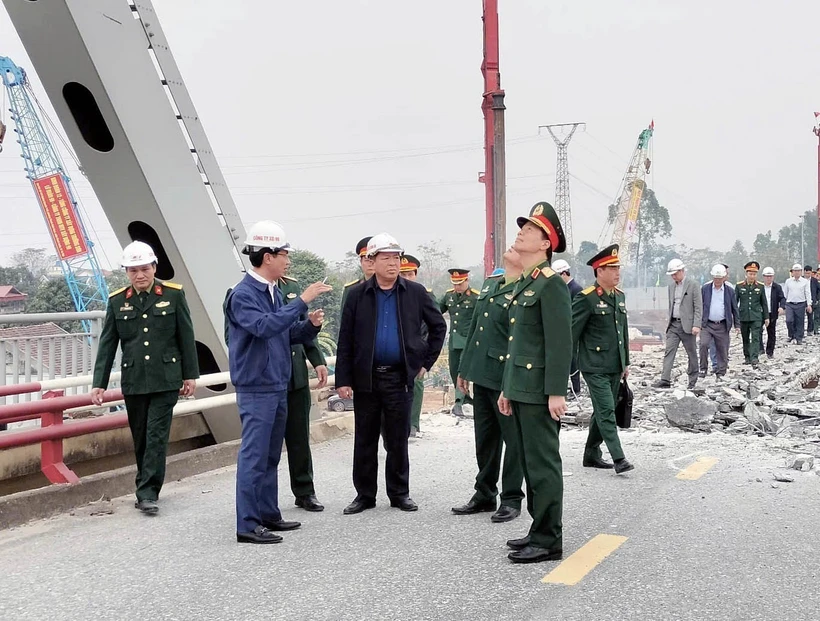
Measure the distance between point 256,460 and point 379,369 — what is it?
4.13 ft

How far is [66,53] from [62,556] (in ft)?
14.9

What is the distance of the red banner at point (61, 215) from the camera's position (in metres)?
33.5

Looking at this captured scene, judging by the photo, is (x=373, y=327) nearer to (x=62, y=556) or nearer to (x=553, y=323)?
(x=553, y=323)

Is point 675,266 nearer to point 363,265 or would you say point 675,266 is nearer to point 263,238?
point 363,265

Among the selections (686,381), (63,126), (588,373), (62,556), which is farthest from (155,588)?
(686,381)

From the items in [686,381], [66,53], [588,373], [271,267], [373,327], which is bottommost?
[686,381]

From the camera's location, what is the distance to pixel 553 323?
495cm

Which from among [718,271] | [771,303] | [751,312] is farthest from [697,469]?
[771,303]

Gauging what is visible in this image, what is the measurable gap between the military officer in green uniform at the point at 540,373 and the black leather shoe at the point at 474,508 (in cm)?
100

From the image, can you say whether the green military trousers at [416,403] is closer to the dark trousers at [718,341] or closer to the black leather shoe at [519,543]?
the black leather shoe at [519,543]

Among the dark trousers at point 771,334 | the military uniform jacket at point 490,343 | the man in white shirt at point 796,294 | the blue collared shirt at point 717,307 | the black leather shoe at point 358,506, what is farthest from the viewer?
the man in white shirt at point 796,294

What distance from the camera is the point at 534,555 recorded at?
477 cm

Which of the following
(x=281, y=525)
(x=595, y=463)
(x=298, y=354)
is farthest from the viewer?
(x=595, y=463)

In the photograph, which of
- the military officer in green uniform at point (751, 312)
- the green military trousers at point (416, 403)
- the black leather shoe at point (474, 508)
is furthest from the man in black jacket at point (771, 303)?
the black leather shoe at point (474, 508)
